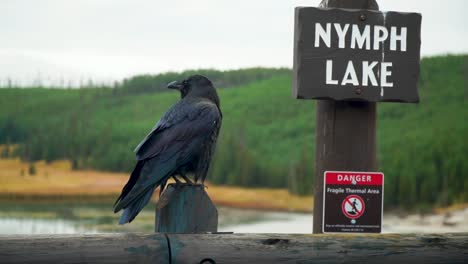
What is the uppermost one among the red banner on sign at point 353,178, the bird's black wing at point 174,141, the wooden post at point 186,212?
the bird's black wing at point 174,141

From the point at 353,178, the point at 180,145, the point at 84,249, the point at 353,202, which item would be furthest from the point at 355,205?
the point at 84,249

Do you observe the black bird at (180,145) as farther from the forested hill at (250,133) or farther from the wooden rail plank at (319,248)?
the forested hill at (250,133)

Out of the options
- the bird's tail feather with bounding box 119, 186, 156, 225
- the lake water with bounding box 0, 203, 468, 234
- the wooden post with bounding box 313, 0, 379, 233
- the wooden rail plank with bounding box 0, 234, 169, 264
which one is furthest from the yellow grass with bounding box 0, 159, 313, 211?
the wooden rail plank with bounding box 0, 234, 169, 264

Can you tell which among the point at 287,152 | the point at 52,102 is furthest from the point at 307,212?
the point at 52,102

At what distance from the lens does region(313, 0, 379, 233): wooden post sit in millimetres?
3377

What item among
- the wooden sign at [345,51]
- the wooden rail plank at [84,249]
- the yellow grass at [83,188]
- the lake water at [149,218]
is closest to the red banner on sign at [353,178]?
the wooden sign at [345,51]

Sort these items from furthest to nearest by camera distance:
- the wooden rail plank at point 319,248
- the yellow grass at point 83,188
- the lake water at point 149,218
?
the yellow grass at point 83,188, the lake water at point 149,218, the wooden rail plank at point 319,248

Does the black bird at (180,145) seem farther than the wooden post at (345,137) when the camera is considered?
No

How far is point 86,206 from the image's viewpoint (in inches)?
327

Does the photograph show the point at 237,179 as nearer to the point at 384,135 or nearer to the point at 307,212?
the point at 307,212

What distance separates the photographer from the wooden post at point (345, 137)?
3377 millimetres

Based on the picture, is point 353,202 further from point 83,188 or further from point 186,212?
point 83,188

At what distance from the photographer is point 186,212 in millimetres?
2795

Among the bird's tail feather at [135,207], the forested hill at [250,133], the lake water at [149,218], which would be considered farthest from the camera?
the forested hill at [250,133]
